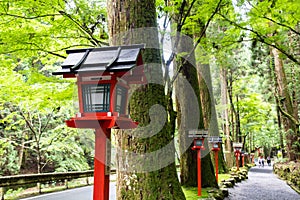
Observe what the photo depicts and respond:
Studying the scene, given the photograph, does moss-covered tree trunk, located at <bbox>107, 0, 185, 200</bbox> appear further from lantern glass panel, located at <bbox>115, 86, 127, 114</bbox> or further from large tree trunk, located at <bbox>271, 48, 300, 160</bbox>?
large tree trunk, located at <bbox>271, 48, 300, 160</bbox>

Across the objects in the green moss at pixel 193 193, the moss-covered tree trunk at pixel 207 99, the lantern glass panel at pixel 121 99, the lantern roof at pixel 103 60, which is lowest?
the green moss at pixel 193 193

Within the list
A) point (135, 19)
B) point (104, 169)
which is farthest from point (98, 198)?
point (135, 19)

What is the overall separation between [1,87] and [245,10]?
311 inches

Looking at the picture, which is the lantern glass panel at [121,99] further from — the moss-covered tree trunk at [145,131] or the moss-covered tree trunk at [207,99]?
the moss-covered tree trunk at [207,99]

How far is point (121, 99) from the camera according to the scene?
3021 millimetres

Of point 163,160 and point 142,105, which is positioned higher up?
point 142,105

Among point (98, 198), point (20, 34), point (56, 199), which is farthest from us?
point (56, 199)

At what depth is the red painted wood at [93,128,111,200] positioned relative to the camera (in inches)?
111

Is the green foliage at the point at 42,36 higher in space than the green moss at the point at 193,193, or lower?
higher

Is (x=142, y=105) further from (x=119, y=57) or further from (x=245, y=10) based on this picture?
(x=245, y=10)

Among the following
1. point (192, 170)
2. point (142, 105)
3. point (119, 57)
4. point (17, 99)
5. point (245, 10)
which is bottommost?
point (192, 170)

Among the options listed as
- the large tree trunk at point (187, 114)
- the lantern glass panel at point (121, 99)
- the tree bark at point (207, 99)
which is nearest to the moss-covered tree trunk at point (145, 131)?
the lantern glass panel at point (121, 99)

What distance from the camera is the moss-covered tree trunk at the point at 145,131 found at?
4195 mm

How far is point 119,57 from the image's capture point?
282 centimetres
